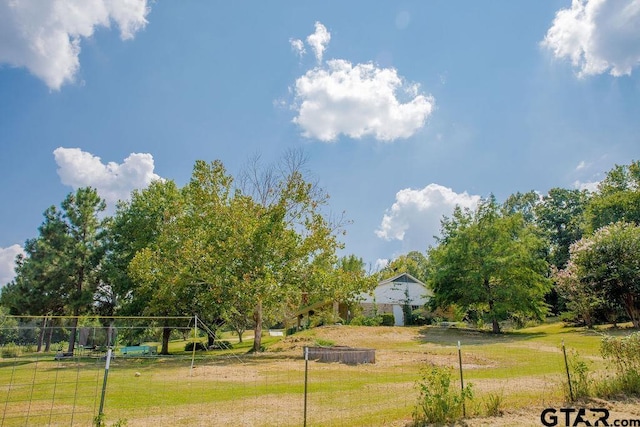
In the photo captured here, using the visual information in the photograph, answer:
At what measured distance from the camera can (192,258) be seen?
21.3 m

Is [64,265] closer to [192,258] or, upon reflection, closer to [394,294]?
[192,258]

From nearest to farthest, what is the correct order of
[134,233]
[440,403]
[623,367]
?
[440,403] → [623,367] → [134,233]

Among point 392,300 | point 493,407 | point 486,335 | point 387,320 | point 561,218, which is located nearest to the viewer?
point 493,407

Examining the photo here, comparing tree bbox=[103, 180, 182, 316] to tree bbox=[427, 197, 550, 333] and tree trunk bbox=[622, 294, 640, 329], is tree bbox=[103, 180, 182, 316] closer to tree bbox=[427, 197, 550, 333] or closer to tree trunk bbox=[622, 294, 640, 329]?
tree bbox=[427, 197, 550, 333]


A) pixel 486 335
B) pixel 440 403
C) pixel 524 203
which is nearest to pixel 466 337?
pixel 486 335

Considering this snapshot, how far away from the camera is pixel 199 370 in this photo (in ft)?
52.1

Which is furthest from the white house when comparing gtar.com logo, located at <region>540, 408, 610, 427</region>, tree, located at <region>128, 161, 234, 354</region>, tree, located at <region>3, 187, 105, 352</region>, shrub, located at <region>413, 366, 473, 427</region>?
shrub, located at <region>413, 366, 473, 427</region>

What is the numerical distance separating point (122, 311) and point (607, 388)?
28960 mm

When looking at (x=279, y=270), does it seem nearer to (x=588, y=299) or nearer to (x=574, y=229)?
(x=588, y=299)

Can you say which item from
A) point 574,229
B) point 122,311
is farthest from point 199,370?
point 574,229

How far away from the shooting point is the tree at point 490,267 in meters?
27.7

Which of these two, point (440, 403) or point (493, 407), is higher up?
point (440, 403)

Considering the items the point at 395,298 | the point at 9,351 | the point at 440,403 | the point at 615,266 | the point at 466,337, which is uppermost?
the point at 615,266

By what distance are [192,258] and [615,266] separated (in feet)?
84.2
